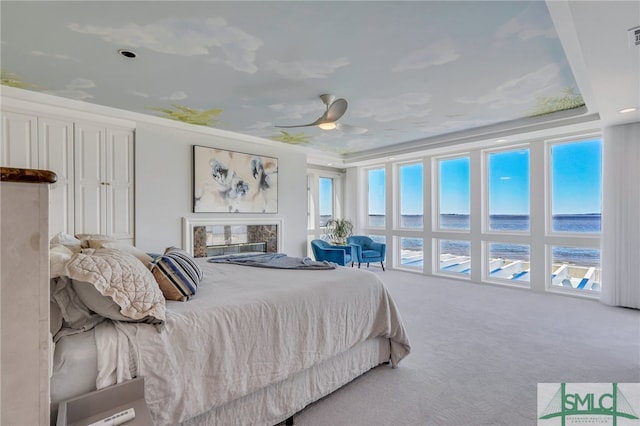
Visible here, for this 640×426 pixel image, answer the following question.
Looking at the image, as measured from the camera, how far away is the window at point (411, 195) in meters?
6.88

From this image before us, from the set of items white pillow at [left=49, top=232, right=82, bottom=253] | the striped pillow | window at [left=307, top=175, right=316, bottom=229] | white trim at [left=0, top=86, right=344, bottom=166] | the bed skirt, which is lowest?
the bed skirt

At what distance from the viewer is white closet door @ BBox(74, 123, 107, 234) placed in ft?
12.3

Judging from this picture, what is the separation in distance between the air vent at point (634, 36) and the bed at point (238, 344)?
2.35m

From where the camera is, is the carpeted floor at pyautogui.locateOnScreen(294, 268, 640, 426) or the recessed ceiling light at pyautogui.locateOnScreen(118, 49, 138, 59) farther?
the recessed ceiling light at pyautogui.locateOnScreen(118, 49, 138, 59)

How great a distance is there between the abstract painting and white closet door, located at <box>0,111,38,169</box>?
1.77 metres

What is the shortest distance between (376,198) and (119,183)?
5409 millimetres

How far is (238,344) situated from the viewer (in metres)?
1.70

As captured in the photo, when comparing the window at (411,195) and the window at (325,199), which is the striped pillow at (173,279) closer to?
the window at (411,195)

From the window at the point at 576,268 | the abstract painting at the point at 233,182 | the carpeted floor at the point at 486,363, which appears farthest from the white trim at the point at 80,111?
the window at the point at 576,268

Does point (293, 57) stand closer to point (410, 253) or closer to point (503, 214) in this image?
point (503, 214)

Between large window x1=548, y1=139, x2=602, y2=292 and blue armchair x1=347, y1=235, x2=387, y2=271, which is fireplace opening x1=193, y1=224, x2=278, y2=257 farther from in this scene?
large window x1=548, y1=139, x2=602, y2=292

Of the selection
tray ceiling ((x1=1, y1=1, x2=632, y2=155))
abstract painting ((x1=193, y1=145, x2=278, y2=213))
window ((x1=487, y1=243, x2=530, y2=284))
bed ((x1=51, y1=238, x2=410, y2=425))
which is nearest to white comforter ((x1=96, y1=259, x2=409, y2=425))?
bed ((x1=51, y1=238, x2=410, y2=425))

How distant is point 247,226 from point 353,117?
99.5 inches

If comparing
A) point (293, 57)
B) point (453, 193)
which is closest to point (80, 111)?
point (293, 57)
